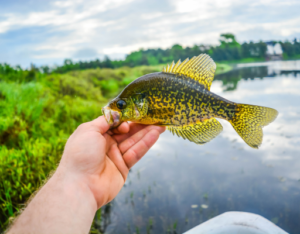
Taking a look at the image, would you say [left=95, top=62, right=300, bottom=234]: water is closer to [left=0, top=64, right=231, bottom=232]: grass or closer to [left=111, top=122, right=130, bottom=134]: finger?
[left=0, top=64, right=231, bottom=232]: grass

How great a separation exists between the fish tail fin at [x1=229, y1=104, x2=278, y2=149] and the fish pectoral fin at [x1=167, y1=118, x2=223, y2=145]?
184 mm

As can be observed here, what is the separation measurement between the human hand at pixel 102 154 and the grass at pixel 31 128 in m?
1.83

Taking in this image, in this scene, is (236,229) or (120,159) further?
(236,229)

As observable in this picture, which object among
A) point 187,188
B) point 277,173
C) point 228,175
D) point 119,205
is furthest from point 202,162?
point 119,205

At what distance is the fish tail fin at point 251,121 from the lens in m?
2.27

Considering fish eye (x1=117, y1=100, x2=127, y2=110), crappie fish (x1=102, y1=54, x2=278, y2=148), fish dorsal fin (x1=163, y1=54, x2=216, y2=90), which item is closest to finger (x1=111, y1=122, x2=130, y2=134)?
crappie fish (x1=102, y1=54, x2=278, y2=148)

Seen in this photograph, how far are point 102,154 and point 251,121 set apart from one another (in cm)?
161

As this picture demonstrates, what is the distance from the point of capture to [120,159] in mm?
2934

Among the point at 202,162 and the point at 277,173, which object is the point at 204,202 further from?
the point at 277,173

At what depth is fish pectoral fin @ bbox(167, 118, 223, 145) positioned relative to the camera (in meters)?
2.38

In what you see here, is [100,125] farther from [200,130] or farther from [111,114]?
[200,130]

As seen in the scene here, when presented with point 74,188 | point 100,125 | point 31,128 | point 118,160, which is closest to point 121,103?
point 100,125

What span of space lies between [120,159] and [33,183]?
3660 millimetres

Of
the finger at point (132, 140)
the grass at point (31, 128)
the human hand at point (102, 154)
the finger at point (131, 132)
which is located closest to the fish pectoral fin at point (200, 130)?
the human hand at point (102, 154)
